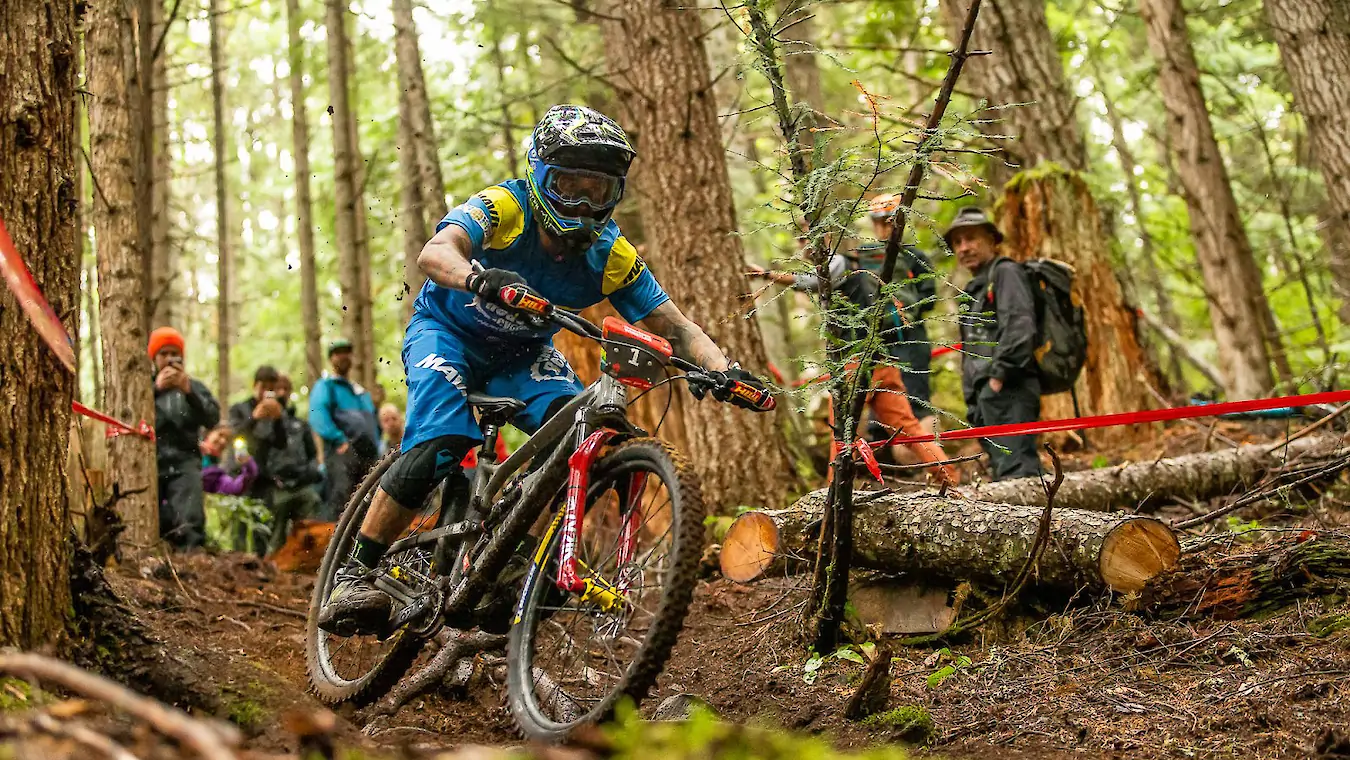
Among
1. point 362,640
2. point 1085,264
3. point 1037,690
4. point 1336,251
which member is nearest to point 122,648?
point 362,640

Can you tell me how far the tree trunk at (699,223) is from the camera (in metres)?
7.75

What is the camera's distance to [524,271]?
4715mm

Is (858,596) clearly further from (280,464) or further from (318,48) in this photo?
(318,48)

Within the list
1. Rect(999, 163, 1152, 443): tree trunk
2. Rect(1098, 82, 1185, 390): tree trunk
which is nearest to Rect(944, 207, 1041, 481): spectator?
Rect(999, 163, 1152, 443): tree trunk

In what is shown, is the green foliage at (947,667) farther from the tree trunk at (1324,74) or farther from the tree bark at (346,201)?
the tree bark at (346,201)

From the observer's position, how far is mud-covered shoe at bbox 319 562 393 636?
4.52m

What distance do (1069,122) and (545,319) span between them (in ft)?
28.6

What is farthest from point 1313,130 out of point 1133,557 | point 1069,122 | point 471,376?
point 471,376

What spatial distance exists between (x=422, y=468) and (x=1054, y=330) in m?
4.44

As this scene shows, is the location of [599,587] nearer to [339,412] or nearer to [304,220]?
[339,412]

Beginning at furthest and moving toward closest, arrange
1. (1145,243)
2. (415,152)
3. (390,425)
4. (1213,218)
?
(1145,243)
(1213,218)
(415,152)
(390,425)

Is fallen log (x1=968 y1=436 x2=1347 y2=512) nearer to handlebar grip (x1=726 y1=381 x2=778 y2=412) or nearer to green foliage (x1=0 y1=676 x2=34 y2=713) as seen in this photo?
handlebar grip (x1=726 y1=381 x2=778 y2=412)

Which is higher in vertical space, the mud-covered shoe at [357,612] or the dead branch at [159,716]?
the dead branch at [159,716]

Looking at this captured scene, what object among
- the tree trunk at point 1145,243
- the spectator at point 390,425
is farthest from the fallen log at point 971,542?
the tree trunk at point 1145,243
